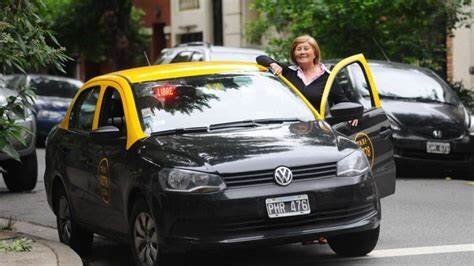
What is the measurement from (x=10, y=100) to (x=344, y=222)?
11.1ft

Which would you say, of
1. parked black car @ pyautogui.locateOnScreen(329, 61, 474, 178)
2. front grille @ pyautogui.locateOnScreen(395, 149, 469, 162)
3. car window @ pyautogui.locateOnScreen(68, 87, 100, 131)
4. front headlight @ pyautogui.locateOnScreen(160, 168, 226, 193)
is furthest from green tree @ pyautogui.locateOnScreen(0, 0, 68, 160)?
front grille @ pyautogui.locateOnScreen(395, 149, 469, 162)

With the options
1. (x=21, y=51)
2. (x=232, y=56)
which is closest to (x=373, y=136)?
(x=21, y=51)

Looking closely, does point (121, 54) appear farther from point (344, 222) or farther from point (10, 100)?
point (344, 222)

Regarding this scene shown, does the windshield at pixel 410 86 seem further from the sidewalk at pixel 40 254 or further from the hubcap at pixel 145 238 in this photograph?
the hubcap at pixel 145 238

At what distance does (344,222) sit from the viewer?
7.23 metres

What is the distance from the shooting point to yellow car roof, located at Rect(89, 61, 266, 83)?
27.7 ft

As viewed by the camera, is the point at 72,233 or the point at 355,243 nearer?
the point at 355,243

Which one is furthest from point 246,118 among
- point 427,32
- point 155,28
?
point 155,28

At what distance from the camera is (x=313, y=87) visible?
360 inches

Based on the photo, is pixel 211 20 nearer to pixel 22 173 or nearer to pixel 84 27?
pixel 84 27

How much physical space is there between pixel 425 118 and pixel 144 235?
712 centimetres

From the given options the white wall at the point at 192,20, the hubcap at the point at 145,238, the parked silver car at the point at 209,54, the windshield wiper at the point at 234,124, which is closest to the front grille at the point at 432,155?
the parked silver car at the point at 209,54

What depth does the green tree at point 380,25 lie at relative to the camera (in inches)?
731

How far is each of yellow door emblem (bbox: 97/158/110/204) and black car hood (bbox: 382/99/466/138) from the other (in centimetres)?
627
